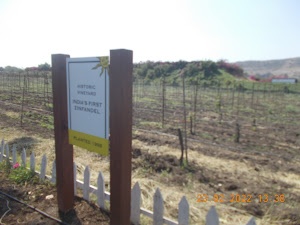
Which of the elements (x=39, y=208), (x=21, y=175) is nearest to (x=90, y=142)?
(x=39, y=208)

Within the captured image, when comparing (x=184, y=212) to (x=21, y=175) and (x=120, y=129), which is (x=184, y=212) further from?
(x=21, y=175)

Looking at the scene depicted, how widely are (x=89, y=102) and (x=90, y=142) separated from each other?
36 cm

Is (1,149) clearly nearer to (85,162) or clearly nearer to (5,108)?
(85,162)

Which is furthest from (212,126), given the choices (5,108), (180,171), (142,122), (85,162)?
(5,108)

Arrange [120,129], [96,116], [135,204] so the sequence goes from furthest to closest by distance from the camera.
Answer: [135,204], [96,116], [120,129]

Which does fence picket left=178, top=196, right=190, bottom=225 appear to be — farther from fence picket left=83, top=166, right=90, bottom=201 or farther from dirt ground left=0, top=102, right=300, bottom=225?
fence picket left=83, top=166, right=90, bottom=201

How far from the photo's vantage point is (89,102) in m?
1.92

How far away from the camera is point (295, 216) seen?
8.72 feet

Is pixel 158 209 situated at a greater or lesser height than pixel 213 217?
lesser

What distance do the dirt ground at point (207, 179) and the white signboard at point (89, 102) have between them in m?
0.92

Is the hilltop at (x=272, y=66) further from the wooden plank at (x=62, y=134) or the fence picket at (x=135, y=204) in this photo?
the wooden plank at (x=62, y=134)

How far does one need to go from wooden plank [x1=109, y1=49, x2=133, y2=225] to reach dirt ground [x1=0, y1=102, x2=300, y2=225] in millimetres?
694

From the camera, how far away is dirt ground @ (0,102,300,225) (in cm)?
282
